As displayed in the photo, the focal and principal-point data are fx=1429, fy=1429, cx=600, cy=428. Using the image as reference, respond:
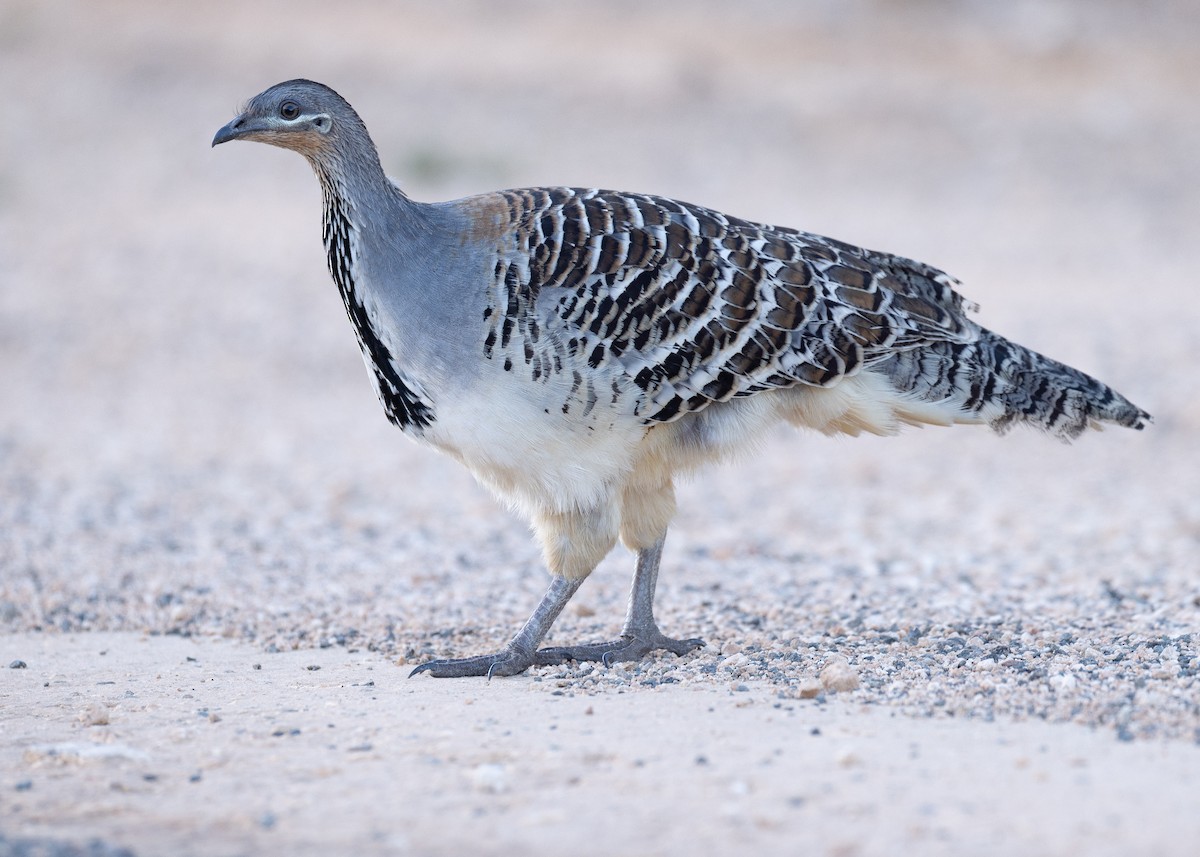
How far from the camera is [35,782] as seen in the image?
471cm

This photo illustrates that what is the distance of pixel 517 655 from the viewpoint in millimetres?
6047

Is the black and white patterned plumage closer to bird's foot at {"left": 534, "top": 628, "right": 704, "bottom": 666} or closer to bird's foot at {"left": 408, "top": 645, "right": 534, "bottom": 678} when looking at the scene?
bird's foot at {"left": 534, "top": 628, "right": 704, "bottom": 666}

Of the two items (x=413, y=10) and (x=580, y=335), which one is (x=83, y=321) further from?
(x=413, y=10)

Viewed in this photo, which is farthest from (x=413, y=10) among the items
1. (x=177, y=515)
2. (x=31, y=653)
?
(x=31, y=653)

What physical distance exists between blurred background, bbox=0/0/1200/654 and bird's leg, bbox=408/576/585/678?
503mm

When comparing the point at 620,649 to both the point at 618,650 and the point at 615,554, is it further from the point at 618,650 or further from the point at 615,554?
the point at 615,554

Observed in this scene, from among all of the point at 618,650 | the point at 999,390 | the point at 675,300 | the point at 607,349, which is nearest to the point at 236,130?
the point at 607,349

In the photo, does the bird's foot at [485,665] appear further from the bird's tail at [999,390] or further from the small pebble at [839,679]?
the bird's tail at [999,390]

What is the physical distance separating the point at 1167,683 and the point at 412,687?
2921 mm

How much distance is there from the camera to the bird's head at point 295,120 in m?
5.96

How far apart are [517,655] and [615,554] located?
3856 mm

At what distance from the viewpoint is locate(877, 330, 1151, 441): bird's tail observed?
6.31 meters

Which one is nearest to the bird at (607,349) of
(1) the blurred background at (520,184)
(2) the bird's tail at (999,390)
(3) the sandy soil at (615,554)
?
(2) the bird's tail at (999,390)

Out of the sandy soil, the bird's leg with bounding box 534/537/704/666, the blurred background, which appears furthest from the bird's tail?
the bird's leg with bounding box 534/537/704/666
